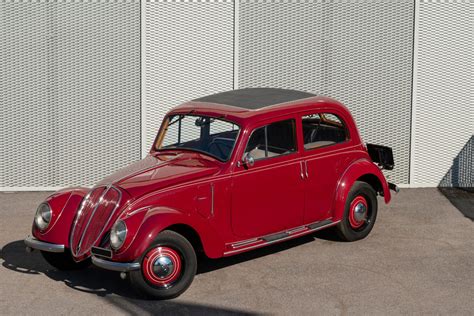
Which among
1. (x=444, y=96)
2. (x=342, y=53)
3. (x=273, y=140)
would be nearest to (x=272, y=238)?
(x=273, y=140)

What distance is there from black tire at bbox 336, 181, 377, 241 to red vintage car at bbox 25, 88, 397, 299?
0.01m

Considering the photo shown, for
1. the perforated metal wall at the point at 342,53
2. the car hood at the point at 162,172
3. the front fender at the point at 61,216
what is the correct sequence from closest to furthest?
the car hood at the point at 162,172 < the front fender at the point at 61,216 < the perforated metal wall at the point at 342,53

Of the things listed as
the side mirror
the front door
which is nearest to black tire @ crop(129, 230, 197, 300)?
the front door

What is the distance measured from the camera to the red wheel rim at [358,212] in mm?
9685

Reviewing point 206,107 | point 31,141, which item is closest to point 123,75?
point 31,141

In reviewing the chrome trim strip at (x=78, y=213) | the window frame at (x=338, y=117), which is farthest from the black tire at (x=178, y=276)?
the window frame at (x=338, y=117)

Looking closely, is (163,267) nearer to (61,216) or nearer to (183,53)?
(61,216)

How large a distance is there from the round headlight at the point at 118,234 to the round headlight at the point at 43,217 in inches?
41.5

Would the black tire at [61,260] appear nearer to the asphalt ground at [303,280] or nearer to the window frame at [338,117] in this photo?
the asphalt ground at [303,280]

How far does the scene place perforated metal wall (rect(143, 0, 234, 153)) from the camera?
12.0 metres

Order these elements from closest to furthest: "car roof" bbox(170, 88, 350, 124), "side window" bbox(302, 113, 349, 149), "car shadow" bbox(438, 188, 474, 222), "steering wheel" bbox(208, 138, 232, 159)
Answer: "steering wheel" bbox(208, 138, 232, 159), "car roof" bbox(170, 88, 350, 124), "side window" bbox(302, 113, 349, 149), "car shadow" bbox(438, 188, 474, 222)

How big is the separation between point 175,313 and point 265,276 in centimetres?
132

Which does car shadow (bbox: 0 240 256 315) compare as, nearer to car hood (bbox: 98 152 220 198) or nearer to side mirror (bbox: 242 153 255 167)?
car hood (bbox: 98 152 220 198)

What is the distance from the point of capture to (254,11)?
12.1 meters
